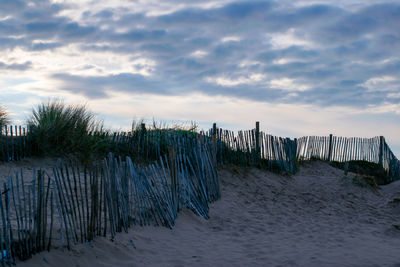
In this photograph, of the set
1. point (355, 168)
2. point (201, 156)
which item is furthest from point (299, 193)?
point (355, 168)

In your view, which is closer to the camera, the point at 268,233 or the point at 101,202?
the point at 101,202

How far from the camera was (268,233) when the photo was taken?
7098 millimetres

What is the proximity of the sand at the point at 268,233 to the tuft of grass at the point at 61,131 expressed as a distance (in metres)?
1.30

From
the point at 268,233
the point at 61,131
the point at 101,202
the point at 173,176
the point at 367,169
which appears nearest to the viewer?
→ the point at 101,202

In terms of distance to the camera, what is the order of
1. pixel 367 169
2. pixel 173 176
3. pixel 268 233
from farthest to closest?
pixel 367 169, pixel 268 233, pixel 173 176

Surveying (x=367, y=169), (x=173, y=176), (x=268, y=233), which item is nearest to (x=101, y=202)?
(x=173, y=176)

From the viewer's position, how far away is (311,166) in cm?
1606

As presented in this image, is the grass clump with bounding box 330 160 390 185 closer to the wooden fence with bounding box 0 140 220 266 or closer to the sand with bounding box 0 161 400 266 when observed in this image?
the sand with bounding box 0 161 400 266

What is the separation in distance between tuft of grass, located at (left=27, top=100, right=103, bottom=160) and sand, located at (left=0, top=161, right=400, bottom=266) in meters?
1.30

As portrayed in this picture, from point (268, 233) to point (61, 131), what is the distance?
5.67 metres

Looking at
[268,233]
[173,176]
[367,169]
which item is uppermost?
[173,176]

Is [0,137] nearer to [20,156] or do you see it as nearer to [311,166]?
[20,156]

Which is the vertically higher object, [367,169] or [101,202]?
[101,202]

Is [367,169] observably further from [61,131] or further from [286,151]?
[61,131]
